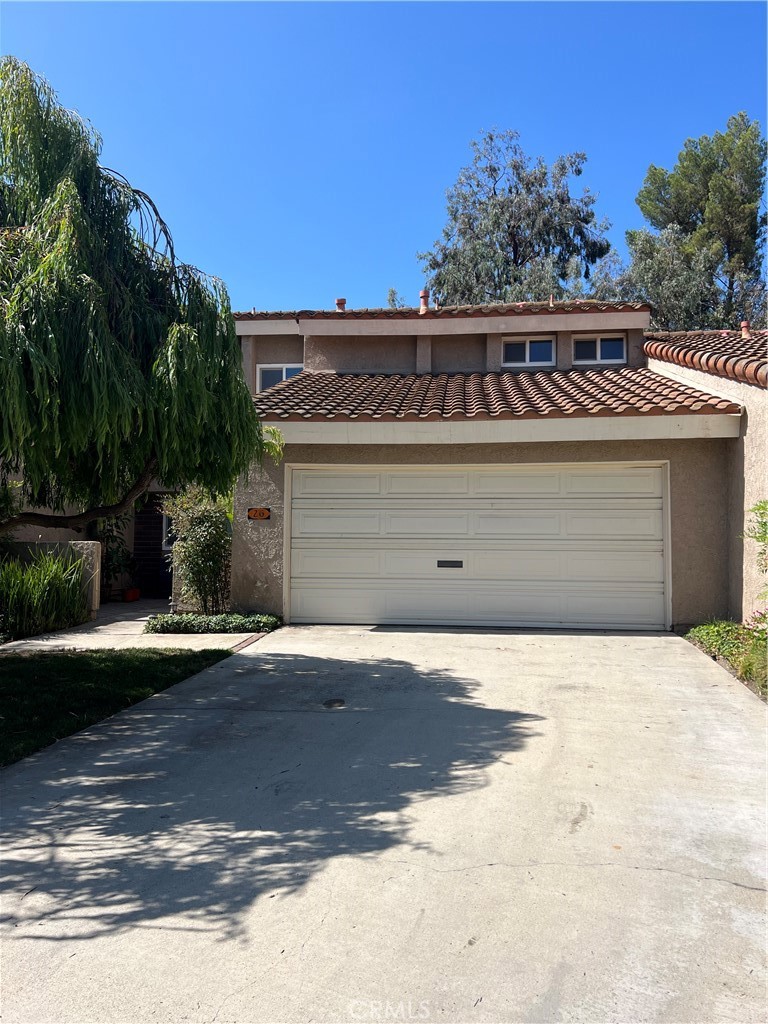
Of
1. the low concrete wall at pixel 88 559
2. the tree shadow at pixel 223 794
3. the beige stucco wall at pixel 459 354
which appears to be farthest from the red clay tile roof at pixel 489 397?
the tree shadow at pixel 223 794

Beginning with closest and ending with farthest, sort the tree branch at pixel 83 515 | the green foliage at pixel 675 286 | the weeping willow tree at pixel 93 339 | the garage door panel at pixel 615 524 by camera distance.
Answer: the weeping willow tree at pixel 93 339 → the tree branch at pixel 83 515 → the garage door panel at pixel 615 524 → the green foliage at pixel 675 286

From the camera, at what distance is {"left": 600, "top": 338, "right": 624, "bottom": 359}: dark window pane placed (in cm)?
1401

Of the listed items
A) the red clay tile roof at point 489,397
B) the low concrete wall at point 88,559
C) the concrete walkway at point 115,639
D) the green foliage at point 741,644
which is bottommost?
the concrete walkway at point 115,639

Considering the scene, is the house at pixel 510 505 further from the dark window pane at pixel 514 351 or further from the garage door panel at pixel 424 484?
the dark window pane at pixel 514 351

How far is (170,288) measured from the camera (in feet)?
22.4

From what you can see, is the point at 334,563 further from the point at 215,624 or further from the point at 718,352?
the point at 718,352

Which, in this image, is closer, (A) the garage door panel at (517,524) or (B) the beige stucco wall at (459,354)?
(A) the garage door panel at (517,524)

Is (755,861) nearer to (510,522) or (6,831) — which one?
(6,831)

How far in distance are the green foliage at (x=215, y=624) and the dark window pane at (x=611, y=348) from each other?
8175mm

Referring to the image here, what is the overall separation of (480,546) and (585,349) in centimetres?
559

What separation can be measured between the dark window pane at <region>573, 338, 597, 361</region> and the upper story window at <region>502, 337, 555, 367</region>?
0.44 meters

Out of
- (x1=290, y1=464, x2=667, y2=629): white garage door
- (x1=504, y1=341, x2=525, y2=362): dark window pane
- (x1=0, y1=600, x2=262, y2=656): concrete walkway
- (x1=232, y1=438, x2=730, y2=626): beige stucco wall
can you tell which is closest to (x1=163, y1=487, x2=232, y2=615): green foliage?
(x1=232, y1=438, x2=730, y2=626): beige stucco wall

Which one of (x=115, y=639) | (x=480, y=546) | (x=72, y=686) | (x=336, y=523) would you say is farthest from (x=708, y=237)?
(x=72, y=686)

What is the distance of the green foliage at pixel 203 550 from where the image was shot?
36.5 feet
